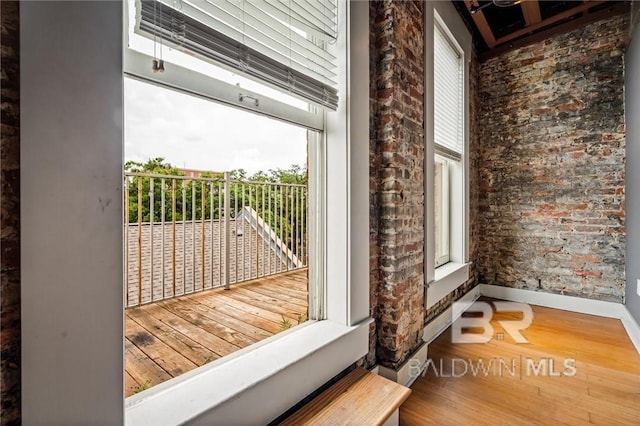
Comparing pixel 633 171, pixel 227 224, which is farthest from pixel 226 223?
pixel 633 171

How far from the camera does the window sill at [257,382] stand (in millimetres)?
988

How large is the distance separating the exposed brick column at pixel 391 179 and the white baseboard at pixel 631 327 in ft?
6.90

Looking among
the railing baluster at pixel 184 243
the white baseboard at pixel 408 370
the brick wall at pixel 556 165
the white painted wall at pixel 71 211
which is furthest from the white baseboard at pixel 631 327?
the railing baluster at pixel 184 243

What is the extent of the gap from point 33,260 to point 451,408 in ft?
6.70

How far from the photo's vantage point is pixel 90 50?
78 centimetres

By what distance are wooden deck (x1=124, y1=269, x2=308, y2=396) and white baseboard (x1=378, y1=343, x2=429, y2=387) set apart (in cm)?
63

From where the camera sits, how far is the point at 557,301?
133 inches

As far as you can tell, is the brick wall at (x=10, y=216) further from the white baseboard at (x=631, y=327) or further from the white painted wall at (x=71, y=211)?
the white baseboard at (x=631, y=327)

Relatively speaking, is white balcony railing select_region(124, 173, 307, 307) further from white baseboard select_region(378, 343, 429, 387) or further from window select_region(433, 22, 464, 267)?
window select_region(433, 22, 464, 267)

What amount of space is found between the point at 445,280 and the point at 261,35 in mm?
2317

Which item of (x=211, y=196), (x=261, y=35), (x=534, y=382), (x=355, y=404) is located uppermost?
(x=261, y=35)

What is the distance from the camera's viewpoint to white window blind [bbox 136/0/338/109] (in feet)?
3.22

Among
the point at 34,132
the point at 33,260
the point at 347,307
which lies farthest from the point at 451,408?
the point at 34,132

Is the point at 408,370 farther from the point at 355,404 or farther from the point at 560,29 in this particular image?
the point at 560,29
